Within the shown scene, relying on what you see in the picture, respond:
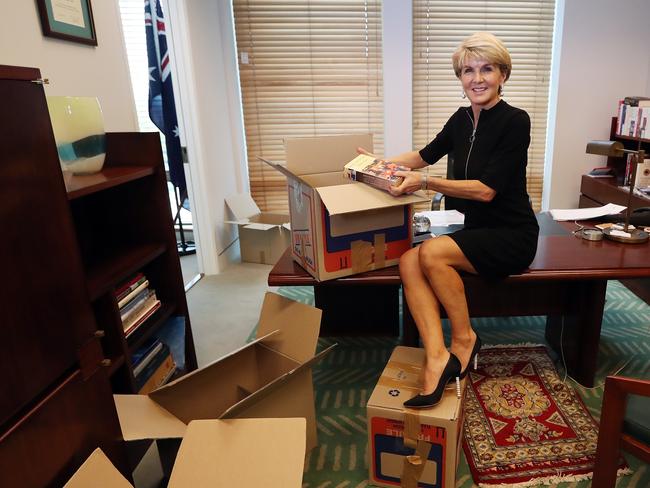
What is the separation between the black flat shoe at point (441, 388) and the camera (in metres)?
1.43

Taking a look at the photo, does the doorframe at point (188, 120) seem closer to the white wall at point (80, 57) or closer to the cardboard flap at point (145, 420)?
the white wall at point (80, 57)

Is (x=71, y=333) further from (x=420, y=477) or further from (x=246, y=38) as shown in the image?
(x=246, y=38)

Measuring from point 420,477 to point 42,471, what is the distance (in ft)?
3.51

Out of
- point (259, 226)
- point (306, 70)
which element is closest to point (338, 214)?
point (259, 226)

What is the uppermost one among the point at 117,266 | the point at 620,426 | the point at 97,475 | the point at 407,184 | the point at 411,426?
the point at 407,184

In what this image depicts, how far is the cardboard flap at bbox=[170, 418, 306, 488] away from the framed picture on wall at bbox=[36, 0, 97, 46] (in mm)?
1576

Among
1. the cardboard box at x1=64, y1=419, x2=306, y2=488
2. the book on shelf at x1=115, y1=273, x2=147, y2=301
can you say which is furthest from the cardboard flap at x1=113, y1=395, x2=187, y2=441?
the book on shelf at x1=115, y1=273, x2=147, y2=301

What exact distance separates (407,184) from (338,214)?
263mm

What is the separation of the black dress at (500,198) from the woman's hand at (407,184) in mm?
246

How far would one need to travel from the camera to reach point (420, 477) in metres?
1.46

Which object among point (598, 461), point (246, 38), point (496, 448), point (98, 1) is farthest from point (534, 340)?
point (246, 38)

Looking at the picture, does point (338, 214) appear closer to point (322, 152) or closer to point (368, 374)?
point (322, 152)

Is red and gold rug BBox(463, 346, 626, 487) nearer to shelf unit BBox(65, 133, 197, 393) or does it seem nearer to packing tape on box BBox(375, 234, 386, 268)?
packing tape on box BBox(375, 234, 386, 268)

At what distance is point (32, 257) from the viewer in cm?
88
